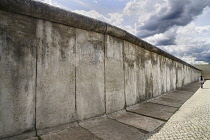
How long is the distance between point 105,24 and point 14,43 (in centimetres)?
183

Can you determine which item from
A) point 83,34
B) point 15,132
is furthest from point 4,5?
point 15,132

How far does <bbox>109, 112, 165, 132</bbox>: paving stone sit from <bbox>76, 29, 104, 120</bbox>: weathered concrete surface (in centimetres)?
48

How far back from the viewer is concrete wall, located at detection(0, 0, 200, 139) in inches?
65.1

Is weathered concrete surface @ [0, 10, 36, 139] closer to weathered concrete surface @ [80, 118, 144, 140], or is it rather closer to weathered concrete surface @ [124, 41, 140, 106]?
weathered concrete surface @ [80, 118, 144, 140]

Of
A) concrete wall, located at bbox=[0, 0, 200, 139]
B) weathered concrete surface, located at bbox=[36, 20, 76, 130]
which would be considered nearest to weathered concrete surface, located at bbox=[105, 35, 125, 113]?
concrete wall, located at bbox=[0, 0, 200, 139]

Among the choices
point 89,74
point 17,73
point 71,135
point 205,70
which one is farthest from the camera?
point 205,70

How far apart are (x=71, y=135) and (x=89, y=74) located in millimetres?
1185

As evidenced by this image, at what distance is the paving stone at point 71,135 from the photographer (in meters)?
1.78

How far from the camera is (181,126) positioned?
7.52 ft

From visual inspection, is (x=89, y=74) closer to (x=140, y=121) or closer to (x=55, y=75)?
(x=55, y=75)

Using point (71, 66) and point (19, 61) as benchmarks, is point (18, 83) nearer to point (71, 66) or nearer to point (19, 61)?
point (19, 61)

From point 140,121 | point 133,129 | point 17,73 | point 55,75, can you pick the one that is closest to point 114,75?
point 140,121

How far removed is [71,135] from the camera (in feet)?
6.09

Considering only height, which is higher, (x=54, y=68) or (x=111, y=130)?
(x=54, y=68)
